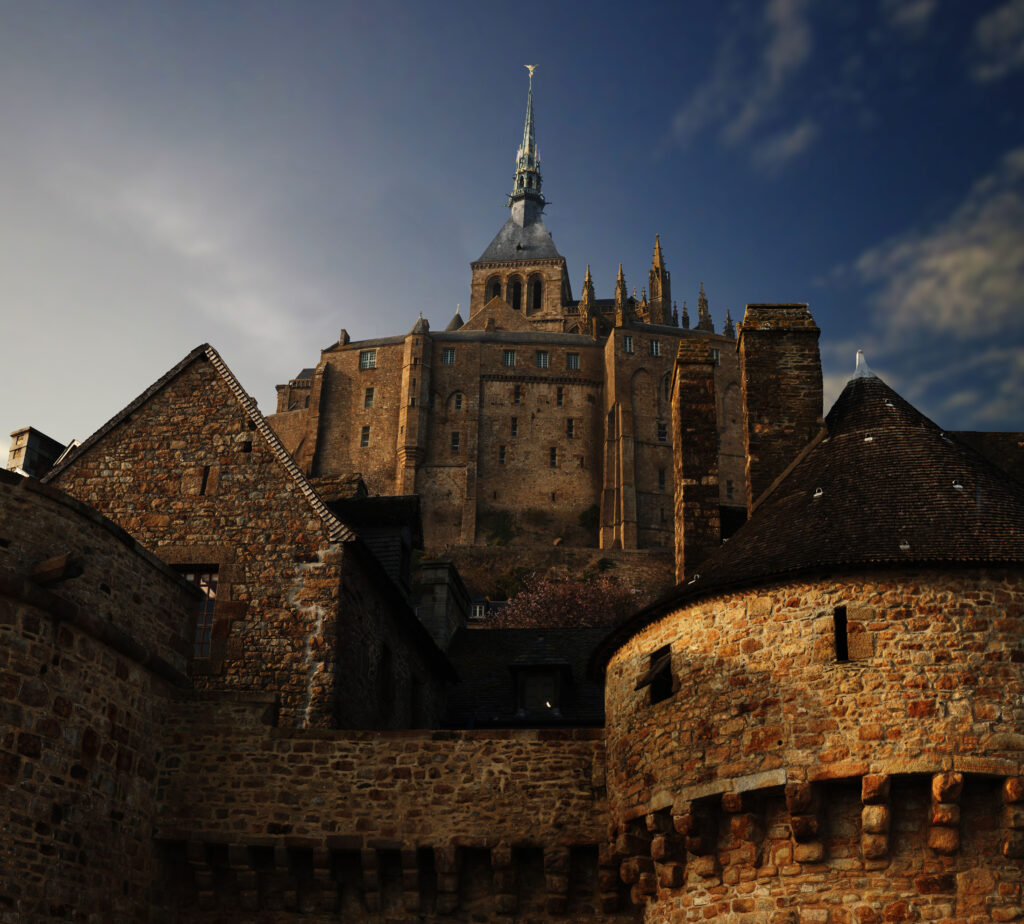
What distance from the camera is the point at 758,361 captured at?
62.0 ft

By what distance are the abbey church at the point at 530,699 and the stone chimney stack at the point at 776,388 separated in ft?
0.15

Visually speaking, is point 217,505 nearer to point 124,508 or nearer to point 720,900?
point 124,508

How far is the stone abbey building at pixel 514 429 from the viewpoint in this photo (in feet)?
324

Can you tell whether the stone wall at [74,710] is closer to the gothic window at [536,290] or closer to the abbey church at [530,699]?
the abbey church at [530,699]

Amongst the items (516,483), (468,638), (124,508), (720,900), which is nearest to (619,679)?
(720,900)

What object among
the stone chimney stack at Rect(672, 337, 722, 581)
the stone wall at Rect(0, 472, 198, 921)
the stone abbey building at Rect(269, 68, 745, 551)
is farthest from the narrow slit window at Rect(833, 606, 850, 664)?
the stone abbey building at Rect(269, 68, 745, 551)

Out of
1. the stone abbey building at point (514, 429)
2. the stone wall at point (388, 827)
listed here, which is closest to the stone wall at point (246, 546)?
the stone wall at point (388, 827)

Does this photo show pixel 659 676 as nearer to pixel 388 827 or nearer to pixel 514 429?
pixel 388 827

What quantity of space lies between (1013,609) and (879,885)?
2.80 metres

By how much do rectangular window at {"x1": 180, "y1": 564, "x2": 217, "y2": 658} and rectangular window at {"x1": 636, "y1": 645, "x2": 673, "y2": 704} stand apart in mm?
6031

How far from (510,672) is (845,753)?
11.1 meters

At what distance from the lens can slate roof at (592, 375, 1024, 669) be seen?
41.2 ft

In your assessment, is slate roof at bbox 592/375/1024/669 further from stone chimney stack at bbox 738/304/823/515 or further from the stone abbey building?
the stone abbey building

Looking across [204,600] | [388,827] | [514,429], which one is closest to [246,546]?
[204,600]
